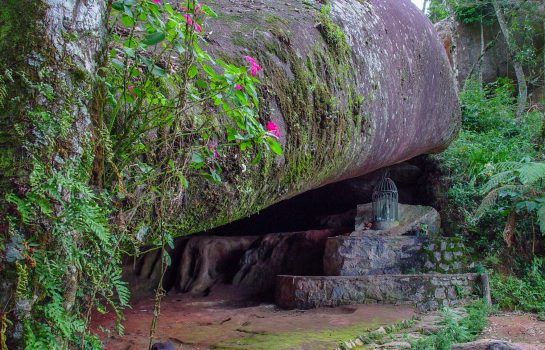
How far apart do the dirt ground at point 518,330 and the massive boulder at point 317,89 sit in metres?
1.98

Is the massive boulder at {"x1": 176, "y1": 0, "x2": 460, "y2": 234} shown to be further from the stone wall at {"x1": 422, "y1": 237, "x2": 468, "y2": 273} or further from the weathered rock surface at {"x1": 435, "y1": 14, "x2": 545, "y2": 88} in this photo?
the weathered rock surface at {"x1": 435, "y1": 14, "x2": 545, "y2": 88}

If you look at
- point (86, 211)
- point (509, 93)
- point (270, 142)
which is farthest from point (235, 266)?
point (509, 93)

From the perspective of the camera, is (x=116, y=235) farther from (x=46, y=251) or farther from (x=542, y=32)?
(x=542, y=32)

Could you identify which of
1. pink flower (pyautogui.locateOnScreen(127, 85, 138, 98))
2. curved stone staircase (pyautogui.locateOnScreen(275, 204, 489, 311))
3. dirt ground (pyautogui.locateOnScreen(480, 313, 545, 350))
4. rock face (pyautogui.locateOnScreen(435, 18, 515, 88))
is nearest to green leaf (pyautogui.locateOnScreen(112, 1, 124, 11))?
pink flower (pyautogui.locateOnScreen(127, 85, 138, 98))

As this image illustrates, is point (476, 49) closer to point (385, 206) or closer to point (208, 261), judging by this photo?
point (385, 206)

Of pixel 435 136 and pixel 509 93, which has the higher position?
pixel 509 93

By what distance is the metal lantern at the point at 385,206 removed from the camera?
22.7 ft

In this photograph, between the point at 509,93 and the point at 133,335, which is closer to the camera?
the point at 133,335

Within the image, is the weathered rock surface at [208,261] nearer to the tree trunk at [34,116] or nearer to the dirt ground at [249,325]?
the dirt ground at [249,325]

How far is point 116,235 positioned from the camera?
1688 millimetres

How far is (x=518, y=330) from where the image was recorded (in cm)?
499

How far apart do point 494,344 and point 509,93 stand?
1002 cm

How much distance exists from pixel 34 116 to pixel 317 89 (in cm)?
254

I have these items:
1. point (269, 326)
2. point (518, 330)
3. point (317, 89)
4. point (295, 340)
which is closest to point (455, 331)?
point (518, 330)
